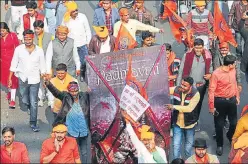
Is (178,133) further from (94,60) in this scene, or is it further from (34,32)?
(34,32)

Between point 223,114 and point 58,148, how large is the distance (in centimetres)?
316

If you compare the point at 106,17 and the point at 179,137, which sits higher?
the point at 106,17

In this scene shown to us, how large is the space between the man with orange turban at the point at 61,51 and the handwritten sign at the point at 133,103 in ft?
7.71

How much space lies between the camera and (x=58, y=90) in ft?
43.5

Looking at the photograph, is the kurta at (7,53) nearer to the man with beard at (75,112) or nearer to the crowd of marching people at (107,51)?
the crowd of marching people at (107,51)

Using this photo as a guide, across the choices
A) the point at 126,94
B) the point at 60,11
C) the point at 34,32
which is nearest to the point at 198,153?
the point at 126,94

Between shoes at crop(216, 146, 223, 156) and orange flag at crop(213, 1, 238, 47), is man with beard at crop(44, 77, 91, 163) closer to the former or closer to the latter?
shoes at crop(216, 146, 223, 156)

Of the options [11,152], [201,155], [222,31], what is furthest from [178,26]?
[11,152]

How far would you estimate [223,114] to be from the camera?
45.1ft

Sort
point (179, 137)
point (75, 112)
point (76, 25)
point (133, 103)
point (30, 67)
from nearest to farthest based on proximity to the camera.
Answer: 1. point (133, 103)
2. point (75, 112)
3. point (179, 137)
4. point (30, 67)
5. point (76, 25)

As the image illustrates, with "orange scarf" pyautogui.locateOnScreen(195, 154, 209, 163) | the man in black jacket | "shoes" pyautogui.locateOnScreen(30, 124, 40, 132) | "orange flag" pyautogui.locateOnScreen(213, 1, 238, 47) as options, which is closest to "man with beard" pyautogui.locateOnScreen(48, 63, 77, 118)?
"shoes" pyautogui.locateOnScreen(30, 124, 40, 132)

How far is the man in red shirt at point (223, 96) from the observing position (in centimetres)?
1345

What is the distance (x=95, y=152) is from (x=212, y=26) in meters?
4.26

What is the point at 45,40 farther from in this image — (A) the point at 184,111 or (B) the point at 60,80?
(A) the point at 184,111
